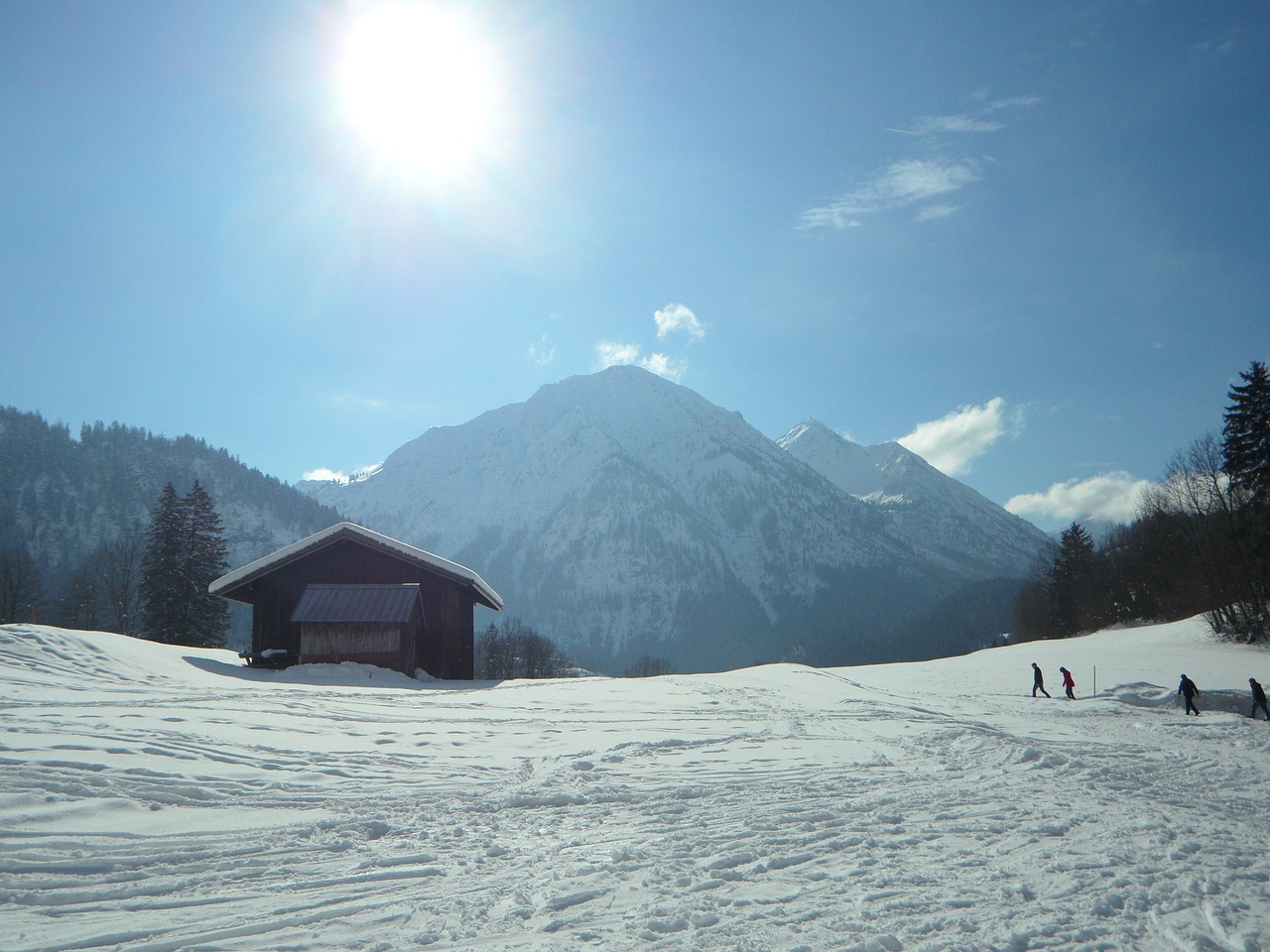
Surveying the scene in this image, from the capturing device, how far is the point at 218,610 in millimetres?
38781

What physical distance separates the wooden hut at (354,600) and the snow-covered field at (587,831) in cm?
919

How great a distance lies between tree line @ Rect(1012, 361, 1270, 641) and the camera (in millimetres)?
41500

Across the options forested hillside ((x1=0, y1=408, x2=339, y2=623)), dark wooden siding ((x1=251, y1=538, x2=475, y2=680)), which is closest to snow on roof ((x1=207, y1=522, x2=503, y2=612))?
dark wooden siding ((x1=251, y1=538, x2=475, y2=680))

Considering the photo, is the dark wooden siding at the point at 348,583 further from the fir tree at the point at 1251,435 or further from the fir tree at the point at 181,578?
the fir tree at the point at 1251,435

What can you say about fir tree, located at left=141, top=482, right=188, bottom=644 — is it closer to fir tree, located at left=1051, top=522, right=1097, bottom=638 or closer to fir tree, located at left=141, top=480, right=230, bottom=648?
fir tree, located at left=141, top=480, right=230, bottom=648

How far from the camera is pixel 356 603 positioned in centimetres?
2377

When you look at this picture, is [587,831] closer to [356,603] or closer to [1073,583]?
[356,603]

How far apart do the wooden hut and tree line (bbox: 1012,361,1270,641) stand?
42.9 meters

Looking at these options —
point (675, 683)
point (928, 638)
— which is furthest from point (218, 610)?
point (928, 638)

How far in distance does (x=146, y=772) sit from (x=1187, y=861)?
1012 cm

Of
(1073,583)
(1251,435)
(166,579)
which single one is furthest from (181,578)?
(1073,583)

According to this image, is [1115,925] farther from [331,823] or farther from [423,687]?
[423,687]

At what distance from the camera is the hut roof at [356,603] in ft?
76.4

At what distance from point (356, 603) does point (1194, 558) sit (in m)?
56.6
